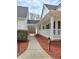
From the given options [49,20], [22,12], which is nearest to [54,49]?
[49,20]

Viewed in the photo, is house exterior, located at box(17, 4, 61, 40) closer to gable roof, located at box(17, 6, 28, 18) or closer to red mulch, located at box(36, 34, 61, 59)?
gable roof, located at box(17, 6, 28, 18)

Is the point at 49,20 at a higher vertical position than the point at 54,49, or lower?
higher

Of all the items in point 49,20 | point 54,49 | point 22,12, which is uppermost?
point 22,12

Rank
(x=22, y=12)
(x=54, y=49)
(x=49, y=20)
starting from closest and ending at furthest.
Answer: (x=54, y=49), (x=49, y=20), (x=22, y=12)

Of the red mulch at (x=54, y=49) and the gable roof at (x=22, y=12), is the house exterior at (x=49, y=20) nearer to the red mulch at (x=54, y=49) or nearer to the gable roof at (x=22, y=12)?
the gable roof at (x=22, y=12)

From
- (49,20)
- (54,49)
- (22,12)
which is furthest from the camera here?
(22,12)

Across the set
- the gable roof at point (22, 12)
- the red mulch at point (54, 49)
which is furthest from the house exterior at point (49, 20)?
the red mulch at point (54, 49)

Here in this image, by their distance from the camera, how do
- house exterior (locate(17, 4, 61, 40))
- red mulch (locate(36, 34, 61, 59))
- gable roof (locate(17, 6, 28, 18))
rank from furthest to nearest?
1. gable roof (locate(17, 6, 28, 18))
2. house exterior (locate(17, 4, 61, 40))
3. red mulch (locate(36, 34, 61, 59))

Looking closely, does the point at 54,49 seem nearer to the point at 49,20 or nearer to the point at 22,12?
the point at 49,20

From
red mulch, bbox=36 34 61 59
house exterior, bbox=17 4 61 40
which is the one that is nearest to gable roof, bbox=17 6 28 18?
house exterior, bbox=17 4 61 40
